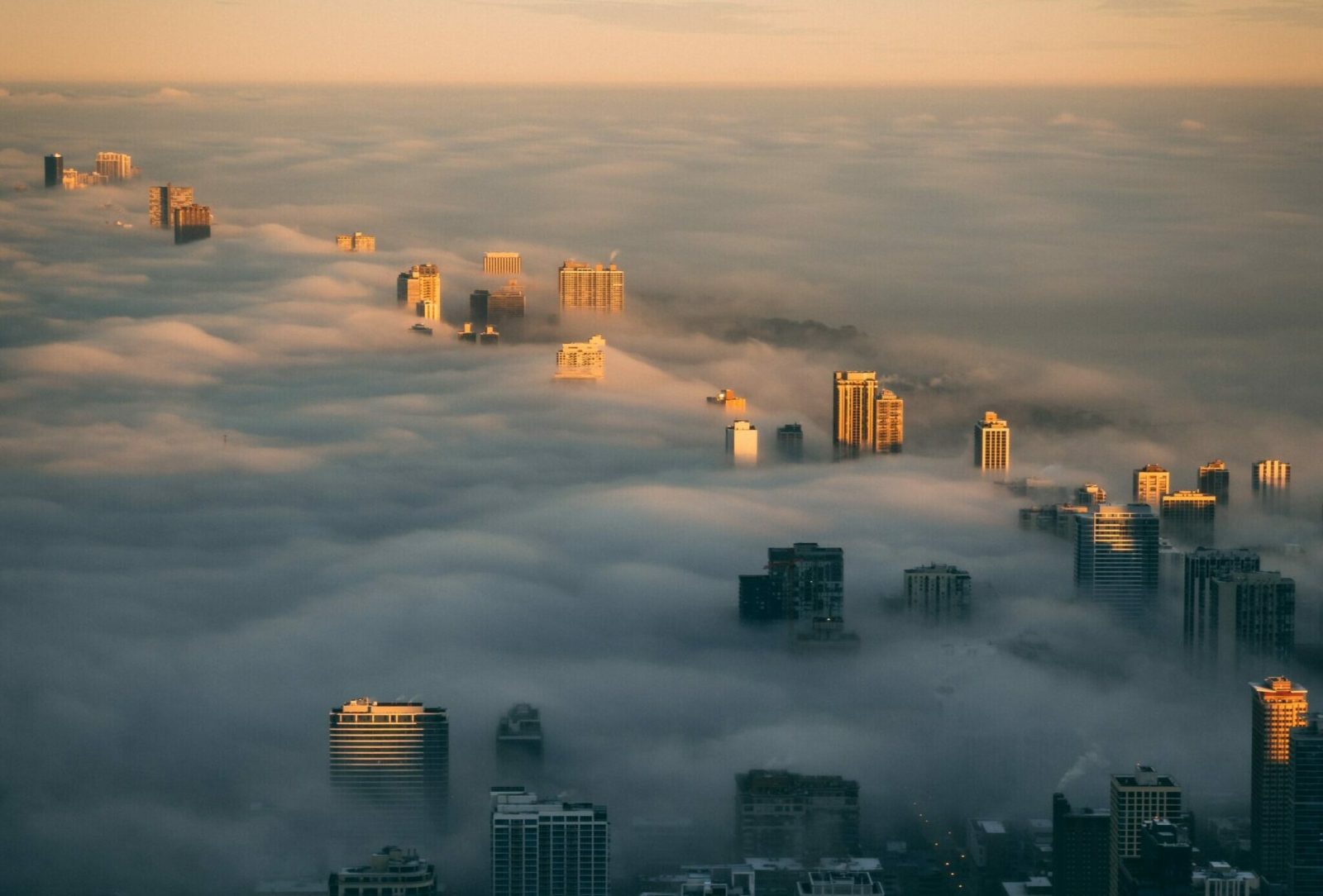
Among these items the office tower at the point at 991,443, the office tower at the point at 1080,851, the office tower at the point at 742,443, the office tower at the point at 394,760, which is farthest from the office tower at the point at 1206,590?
the office tower at the point at 394,760

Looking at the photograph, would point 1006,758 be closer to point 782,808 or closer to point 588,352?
point 782,808

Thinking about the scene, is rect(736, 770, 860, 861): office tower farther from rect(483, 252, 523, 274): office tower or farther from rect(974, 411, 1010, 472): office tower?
rect(483, 252, 523, 274): office tower

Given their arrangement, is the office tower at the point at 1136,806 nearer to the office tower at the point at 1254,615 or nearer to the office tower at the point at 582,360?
the office tower at the point at 1254,615

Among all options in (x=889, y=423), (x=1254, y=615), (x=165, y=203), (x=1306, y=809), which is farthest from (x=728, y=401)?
(x=1306, y=809)

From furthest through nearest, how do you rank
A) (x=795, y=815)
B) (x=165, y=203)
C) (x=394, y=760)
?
(x=165, y=203)
(x=394, y=760)
(x=795, y=815)

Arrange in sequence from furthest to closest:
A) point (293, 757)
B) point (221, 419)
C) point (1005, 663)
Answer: point (221, 419) < point (1005, 663) < point (293, 757)

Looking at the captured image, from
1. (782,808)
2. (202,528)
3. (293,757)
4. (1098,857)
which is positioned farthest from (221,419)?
(1098,857)

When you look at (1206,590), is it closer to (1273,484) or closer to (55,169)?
(1273,484)
